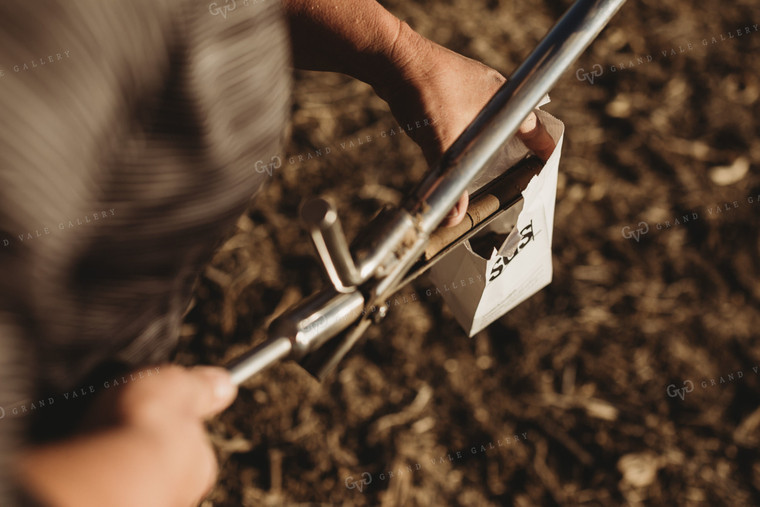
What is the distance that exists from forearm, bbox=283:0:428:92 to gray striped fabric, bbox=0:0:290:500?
0.96 ft

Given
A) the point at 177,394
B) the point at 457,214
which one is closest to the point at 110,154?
the point at 177,394

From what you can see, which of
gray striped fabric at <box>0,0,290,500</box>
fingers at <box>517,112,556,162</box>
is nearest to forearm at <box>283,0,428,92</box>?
fingers at <box>517,112,556,162</box>

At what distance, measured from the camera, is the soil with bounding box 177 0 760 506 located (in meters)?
1.30

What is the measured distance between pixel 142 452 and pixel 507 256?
47 cm

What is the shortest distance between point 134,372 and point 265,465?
836mm

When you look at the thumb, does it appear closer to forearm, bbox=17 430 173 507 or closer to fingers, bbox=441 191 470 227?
forearm, bbox=17 430 173 507

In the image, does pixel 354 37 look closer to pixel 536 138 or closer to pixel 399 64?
pixel 399 64

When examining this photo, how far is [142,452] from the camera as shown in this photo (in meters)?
0.48

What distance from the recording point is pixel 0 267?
42cm

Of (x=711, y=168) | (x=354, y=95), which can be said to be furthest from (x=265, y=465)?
(x=711, y=168)

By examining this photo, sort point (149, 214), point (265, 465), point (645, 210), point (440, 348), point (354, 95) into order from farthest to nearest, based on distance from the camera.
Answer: point (354, 95) < point (645, 210) < point (440, 348) < point (265, 465) < point (149, 214)

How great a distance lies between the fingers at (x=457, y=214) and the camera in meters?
0.73

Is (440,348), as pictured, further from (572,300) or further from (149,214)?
(149,214)

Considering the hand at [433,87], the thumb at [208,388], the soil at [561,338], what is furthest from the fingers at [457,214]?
the soil at [561,338]
